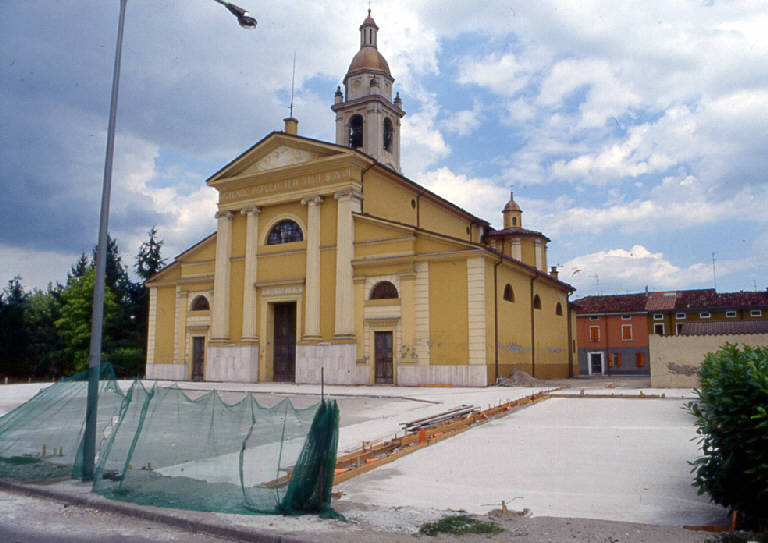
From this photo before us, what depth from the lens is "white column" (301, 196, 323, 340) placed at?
29891mm

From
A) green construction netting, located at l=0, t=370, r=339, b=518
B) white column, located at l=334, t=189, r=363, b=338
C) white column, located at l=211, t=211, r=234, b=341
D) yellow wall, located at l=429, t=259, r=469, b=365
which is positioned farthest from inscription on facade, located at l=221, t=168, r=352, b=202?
green construction netting, located at l=0, t=370, r=339, b=518

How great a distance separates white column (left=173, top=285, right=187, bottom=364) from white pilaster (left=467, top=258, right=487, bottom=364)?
1832 cm

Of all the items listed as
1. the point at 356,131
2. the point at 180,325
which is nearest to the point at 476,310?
the point at 356,131

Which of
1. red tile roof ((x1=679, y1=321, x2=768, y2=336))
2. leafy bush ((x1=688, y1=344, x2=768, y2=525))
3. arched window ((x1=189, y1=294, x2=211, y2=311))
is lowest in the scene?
leafy bush ((x1=688, y1=344, x2=768, y2=525))

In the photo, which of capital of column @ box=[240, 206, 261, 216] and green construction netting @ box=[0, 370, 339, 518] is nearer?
green construction netting @ box=[0, 370, 339, 518]

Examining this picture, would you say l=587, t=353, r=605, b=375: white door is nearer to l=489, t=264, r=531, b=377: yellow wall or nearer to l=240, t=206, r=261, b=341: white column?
l=489, t=264, r=531, b=377: yellow wall

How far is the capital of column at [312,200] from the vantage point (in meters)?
30.7

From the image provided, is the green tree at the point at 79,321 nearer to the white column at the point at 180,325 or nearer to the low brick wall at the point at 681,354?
the white column at the point at 180,325

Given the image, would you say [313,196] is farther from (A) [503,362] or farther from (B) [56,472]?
(B) [56,472]

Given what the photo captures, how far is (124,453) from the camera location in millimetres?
8484

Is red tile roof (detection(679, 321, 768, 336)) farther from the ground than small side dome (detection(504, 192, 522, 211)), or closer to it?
closer to it

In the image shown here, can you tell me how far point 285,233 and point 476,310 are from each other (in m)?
11.8

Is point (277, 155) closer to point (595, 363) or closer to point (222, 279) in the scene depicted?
point (222, 279)

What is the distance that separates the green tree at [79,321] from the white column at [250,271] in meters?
22.5
